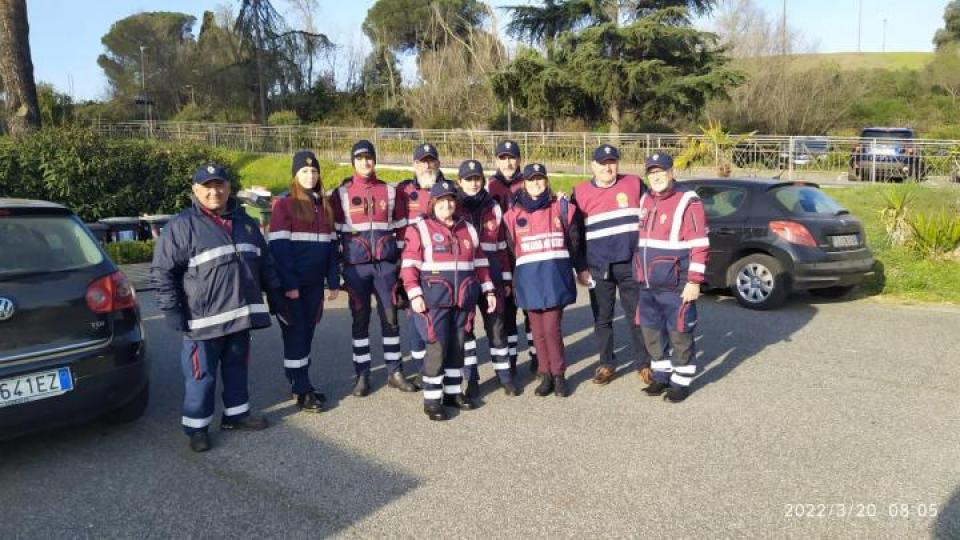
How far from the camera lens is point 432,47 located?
4012 cm

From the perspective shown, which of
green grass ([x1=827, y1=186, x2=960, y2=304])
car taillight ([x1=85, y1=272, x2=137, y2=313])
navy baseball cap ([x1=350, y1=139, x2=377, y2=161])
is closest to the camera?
car taillight ([x1=85, y1=272, x2=137, y2=313])

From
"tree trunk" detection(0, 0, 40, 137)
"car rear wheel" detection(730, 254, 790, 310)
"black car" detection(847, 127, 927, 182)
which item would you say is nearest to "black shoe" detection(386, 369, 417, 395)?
"car rear wheel" detection(730, 254, 790, 310)

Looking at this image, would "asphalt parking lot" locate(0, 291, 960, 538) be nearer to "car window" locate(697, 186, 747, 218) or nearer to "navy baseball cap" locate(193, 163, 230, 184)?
"navy baseball cap" locate(193, 163, 230, 184)

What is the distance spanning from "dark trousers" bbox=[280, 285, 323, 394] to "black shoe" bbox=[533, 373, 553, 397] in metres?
1.66

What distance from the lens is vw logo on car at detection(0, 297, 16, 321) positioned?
390cm

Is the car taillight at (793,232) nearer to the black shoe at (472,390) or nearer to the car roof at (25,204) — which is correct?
the black shoe at (472,390)

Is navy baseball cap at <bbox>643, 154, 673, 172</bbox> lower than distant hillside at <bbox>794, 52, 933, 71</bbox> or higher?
lower

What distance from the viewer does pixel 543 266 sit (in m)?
5.18

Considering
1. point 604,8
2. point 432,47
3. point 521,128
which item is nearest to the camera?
point 604,8

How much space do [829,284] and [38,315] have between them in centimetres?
756

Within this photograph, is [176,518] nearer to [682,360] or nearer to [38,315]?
[38,315]

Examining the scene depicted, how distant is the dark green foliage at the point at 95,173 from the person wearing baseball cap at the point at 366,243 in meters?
10.9

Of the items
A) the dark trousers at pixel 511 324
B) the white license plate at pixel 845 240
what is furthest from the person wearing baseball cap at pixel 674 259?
the white license plate at pixel 845 240

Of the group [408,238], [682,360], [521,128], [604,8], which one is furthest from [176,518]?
[521,128]
